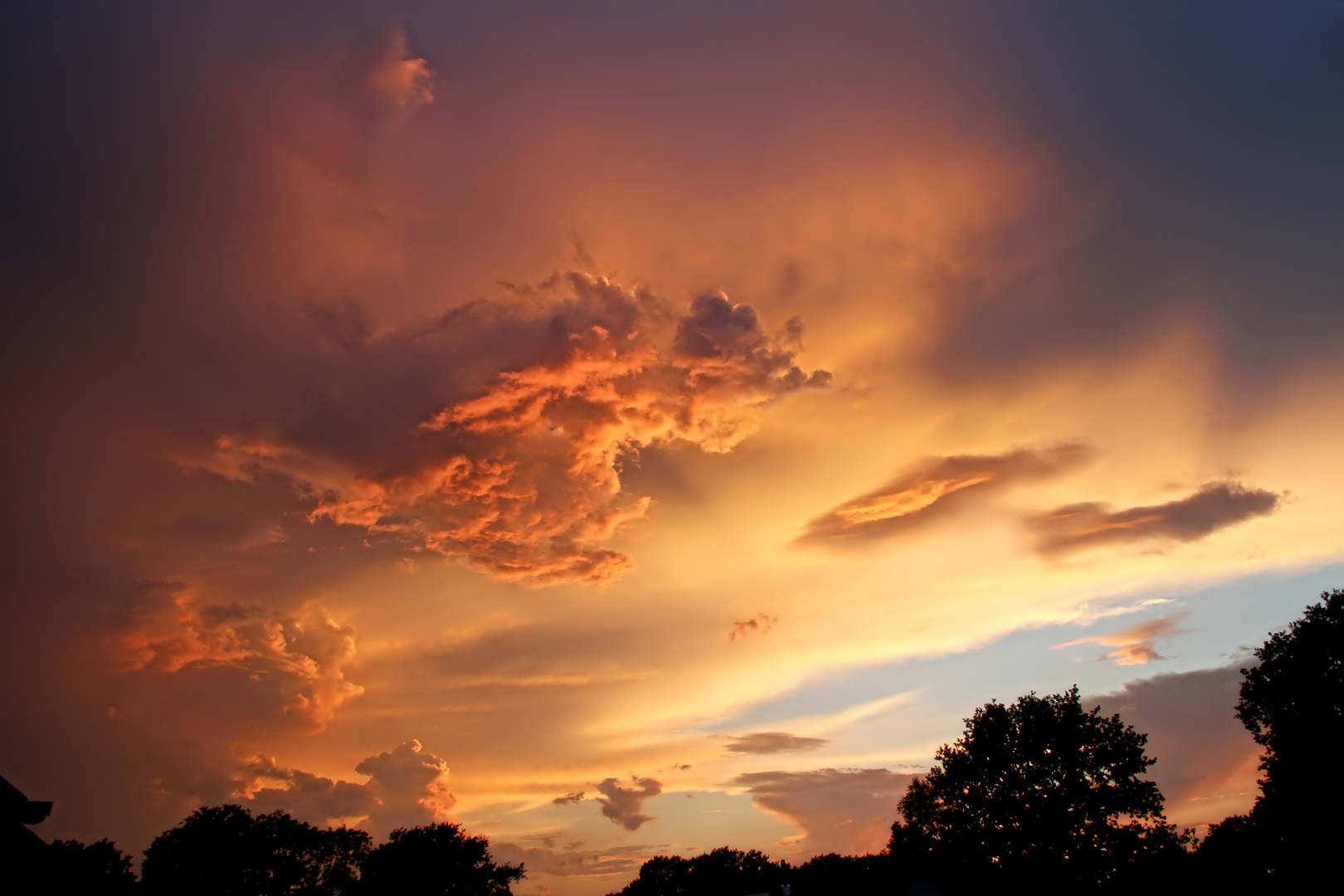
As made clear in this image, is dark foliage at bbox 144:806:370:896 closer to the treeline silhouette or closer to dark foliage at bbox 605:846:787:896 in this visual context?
the treeline silhouette

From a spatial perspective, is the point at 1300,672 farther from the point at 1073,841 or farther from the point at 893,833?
the point at 893,833

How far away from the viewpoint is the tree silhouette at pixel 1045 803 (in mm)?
55594

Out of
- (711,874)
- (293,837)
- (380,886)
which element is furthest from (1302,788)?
(293,837)

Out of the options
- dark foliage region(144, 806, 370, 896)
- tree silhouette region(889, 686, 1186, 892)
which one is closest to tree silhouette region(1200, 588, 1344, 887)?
tree silhouette region(889, 686, 1186, 892)

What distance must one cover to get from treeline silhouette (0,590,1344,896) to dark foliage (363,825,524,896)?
20cm

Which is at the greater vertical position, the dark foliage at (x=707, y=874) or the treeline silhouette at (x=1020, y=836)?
the treeline silhouette at (x=1020, y=836)

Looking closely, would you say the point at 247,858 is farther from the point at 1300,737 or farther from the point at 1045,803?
the point at 1300,737

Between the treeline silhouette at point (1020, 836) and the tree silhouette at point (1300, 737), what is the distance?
0.11m

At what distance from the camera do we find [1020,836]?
5891cm

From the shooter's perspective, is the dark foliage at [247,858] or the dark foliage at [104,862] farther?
the dark foliage at [247,858]

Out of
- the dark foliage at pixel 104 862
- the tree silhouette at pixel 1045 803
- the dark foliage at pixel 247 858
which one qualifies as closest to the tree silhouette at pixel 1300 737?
the tree silhouette at pixel 1045 803

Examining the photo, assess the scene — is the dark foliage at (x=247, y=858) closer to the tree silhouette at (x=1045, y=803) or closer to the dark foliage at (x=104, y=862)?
the dark foliage at (x=104, y=862)

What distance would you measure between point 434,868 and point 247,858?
2286cm

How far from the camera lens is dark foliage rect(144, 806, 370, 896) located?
2960 inches
